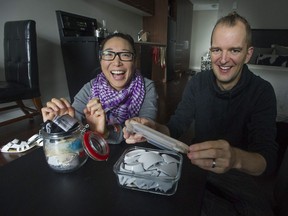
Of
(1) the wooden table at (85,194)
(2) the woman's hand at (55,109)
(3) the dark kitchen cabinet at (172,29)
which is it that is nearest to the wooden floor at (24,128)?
(2) the woman's hand at (55,109)

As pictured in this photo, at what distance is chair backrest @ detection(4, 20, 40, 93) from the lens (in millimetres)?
1865

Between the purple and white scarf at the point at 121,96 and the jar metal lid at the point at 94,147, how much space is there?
0.53 meters

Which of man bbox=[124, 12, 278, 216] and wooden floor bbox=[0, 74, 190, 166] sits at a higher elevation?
man bbox=[124, 12, 278, 216]

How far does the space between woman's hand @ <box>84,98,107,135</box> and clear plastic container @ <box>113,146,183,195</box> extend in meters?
0.26

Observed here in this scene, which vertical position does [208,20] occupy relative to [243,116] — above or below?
above

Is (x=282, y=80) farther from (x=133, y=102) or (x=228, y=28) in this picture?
(x=133, y=102)

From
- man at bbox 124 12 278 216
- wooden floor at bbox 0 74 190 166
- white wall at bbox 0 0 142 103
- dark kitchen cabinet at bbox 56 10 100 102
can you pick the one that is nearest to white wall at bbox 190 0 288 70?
wooden floor at bbox 0 74 190 166

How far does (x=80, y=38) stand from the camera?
2.54 metres

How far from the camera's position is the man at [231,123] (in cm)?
56

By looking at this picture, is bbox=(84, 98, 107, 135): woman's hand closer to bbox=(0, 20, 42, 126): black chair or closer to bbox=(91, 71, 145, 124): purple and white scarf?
bbox=(91, 71, 145, 124): purple and white scarf

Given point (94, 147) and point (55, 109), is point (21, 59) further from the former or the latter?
point (94, 147)

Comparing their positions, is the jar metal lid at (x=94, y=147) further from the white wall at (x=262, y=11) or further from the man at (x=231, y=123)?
the white wall at (x=262, y=11)

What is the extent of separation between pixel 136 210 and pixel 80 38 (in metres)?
2.44

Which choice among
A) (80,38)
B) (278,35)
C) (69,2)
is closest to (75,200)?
(80,38)
